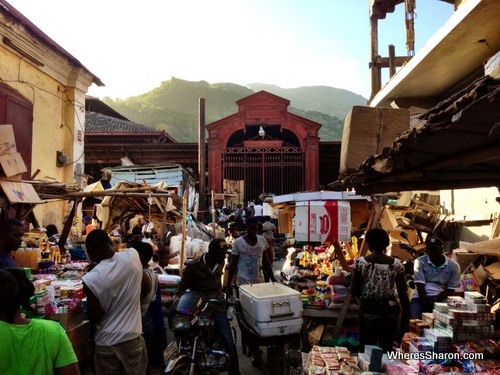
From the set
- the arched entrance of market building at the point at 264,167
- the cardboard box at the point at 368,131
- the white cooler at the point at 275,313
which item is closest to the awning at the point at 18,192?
the white cooler at the point at 275,313

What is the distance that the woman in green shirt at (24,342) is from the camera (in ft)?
7.00

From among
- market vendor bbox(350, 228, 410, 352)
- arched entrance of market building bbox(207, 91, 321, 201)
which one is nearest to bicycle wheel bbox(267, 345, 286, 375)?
market vendor bbox(350, 228, 410, 352)

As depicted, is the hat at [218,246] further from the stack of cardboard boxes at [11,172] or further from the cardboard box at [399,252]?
the cardboard box at [399,252]

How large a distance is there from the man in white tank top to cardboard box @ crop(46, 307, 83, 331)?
1781 millimetres

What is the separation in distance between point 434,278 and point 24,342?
15.1 ft

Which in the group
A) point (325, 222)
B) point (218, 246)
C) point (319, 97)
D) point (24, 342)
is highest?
point (319, 97)

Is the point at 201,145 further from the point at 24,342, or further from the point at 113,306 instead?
the point at 24,342

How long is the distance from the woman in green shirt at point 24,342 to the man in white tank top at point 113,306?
1.13 metres

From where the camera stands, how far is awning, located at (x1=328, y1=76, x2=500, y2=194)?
77.9 inches

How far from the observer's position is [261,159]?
2291 cm

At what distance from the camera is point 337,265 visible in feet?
28.8

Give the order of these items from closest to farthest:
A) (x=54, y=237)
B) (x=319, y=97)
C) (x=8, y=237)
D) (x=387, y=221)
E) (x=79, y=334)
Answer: (x=8, y=237) < (x=79, y=334) < (x=54, y=237) < (x=387, y=221) < (x=319, y=97)

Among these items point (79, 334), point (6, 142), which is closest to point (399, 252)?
point (79, 334)

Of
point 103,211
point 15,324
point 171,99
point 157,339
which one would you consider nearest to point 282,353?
point 157,339
